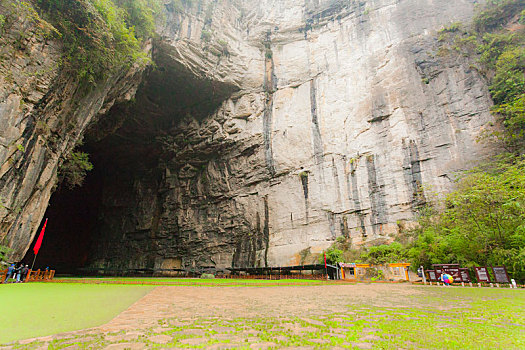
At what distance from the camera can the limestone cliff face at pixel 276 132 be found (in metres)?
16.8

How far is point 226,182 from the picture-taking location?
22.9 meters

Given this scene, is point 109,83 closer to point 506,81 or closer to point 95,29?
point 95,29

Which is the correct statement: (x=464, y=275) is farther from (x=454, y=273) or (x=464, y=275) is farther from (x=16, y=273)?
(x=16, y=273)

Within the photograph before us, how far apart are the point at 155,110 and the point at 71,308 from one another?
860 inches

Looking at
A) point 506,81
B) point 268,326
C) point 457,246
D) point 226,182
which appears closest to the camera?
point 268,326

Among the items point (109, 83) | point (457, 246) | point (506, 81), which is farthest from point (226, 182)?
point (506, 81)

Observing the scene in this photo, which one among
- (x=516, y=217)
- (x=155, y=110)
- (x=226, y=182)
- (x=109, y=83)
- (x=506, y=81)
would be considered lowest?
(x=516, y=217)

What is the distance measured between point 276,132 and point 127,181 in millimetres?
16644

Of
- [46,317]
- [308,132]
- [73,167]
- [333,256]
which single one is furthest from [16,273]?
[308,132]

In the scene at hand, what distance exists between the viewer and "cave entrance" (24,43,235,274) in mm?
21828

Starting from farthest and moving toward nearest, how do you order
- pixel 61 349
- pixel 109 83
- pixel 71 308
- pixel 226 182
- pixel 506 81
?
pixel 226 182 < pixel 506 81 < pixel 109 83 < pixel 71 308 < pixel 61 349

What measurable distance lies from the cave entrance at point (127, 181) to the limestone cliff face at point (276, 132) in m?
0.13

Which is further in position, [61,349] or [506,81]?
[506,81]

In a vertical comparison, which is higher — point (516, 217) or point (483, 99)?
point (483, 99)
